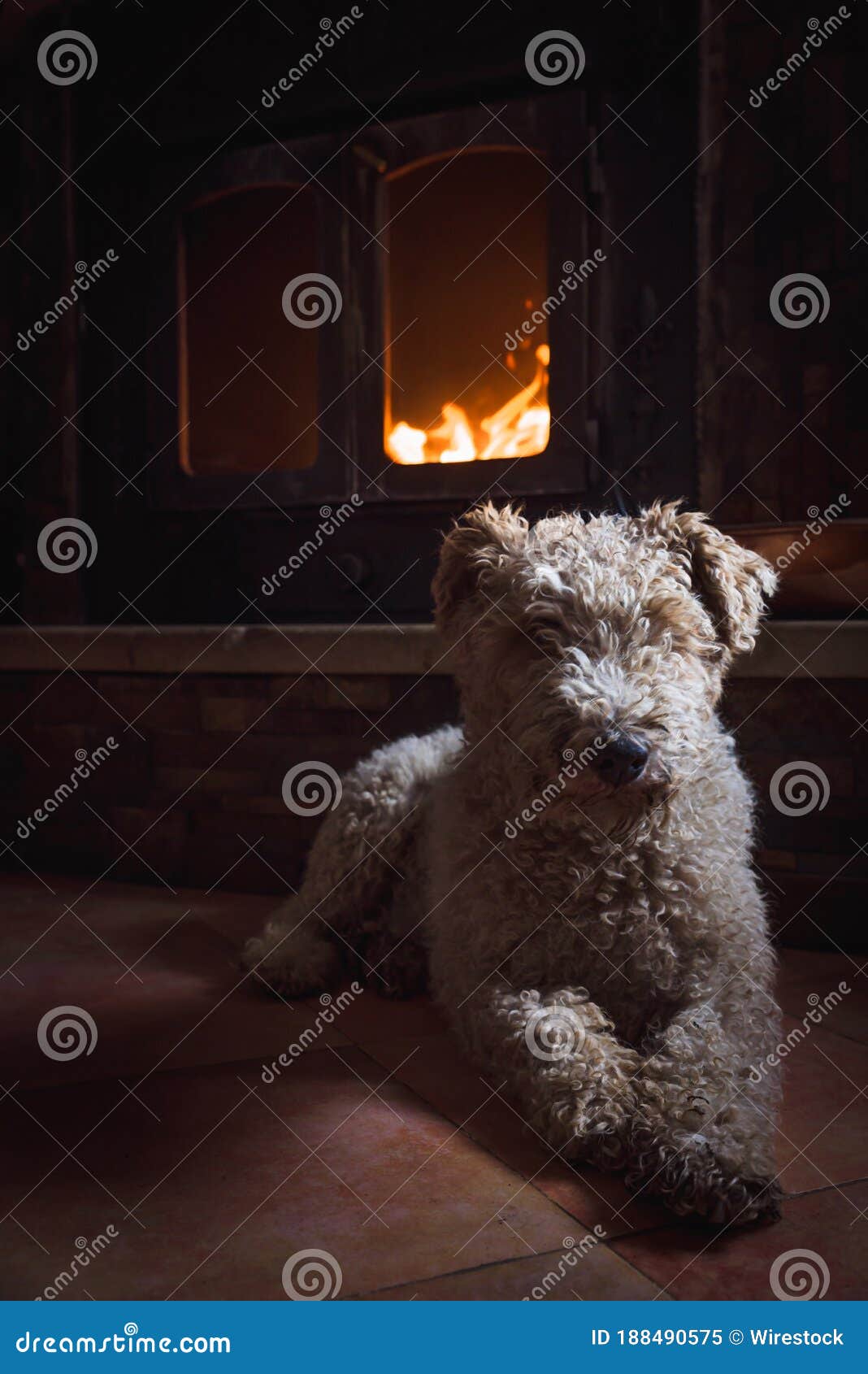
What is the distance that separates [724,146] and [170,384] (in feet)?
7.94

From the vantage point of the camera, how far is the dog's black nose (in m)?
1.82

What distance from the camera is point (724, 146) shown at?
342 centimetres

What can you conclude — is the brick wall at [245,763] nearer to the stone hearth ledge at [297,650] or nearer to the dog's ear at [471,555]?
the stone hearth ledge at [297,650]

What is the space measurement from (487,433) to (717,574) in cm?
211

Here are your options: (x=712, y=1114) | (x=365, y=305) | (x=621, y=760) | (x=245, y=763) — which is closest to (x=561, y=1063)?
(x=712, y=1114)

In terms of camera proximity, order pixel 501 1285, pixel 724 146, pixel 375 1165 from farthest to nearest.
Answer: pixel 724 146, pixel 375 1165, pixel 501 1285

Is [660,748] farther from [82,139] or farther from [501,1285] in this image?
[82,139]

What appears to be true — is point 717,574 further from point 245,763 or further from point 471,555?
point 245,763

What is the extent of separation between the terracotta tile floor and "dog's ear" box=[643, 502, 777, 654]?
3.15 feet

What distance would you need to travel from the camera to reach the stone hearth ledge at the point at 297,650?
9.90 feet

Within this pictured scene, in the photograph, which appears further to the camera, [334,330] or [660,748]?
[334,330]

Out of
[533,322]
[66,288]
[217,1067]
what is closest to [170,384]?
[66,288]

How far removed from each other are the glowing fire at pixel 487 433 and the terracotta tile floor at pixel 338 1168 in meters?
2.24

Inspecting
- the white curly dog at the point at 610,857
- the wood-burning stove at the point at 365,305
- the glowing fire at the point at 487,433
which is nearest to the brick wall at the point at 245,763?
the wood-burning stove at the point at 365,305
